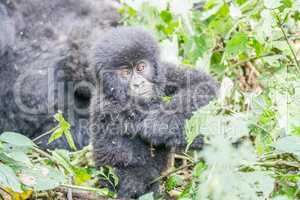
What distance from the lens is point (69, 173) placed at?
8.98 feet

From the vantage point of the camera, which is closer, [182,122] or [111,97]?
[182,122]

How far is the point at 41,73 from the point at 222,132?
2196mm

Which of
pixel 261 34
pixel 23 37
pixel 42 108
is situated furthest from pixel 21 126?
pixel 261 34

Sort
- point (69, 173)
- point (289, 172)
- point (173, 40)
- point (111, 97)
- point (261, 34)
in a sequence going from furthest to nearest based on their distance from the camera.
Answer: point (173, 40) → point (111, 97) → point (69, 173) → point (261, 34) → point (289, 172)

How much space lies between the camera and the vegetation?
5.83 feet

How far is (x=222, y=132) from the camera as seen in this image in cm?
199

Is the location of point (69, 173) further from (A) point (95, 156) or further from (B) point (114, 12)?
(B) point (114, 12)

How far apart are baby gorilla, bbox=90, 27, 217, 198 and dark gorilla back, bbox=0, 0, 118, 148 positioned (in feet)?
2.78

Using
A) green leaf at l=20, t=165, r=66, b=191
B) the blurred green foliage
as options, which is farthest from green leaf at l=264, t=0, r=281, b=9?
green leaf at l=20, t=165, r=66, b=191

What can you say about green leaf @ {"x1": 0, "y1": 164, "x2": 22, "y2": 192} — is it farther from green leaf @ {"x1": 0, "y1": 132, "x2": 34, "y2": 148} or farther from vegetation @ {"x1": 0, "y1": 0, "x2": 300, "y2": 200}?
green leaf @ {"x1": 0, "y1": 132, "x2": 34, "y2": 148}

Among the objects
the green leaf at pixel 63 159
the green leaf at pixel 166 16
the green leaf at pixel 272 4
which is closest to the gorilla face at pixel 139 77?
the green leaf at pixel 63 159

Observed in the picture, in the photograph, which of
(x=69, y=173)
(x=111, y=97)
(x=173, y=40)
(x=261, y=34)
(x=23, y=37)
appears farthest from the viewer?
(x=23, y=37)

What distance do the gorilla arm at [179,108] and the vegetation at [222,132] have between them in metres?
0.10

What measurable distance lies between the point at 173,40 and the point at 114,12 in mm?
668
